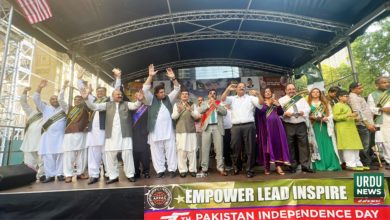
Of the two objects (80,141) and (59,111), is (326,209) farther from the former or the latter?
(59,111)

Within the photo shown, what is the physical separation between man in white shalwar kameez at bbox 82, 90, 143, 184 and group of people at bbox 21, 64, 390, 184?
1 centimetres

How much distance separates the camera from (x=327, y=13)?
7.10 metres

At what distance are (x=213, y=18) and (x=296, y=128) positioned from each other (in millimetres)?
5257

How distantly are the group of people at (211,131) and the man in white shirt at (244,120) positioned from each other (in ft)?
0.05

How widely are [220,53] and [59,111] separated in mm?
8378

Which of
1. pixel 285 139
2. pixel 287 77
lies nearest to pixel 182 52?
pixel 287 77

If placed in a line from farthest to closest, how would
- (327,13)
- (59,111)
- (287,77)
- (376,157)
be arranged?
(287,77) → (327,13) → (376,157) → (59,111)

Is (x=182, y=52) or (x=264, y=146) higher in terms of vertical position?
(x=182, y=52)

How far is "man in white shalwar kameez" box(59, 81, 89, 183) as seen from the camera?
3928 millimetres

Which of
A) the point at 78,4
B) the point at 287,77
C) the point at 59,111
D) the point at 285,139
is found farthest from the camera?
the point at 287,77

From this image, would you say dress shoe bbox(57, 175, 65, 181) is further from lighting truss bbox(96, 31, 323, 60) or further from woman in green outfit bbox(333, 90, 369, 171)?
lighting truss bbox(96, 31, 323, 60)

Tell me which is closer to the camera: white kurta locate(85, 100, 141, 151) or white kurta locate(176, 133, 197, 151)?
white kurta locate(85, 100, 141, 151)

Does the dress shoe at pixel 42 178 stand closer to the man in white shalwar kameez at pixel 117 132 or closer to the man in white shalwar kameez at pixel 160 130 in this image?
the man in white shalwar kameez at pixel 117 132

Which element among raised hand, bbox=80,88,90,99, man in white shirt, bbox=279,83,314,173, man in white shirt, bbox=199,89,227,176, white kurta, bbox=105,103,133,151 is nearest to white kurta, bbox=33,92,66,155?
raised hand, bbox=80,88,90,99
